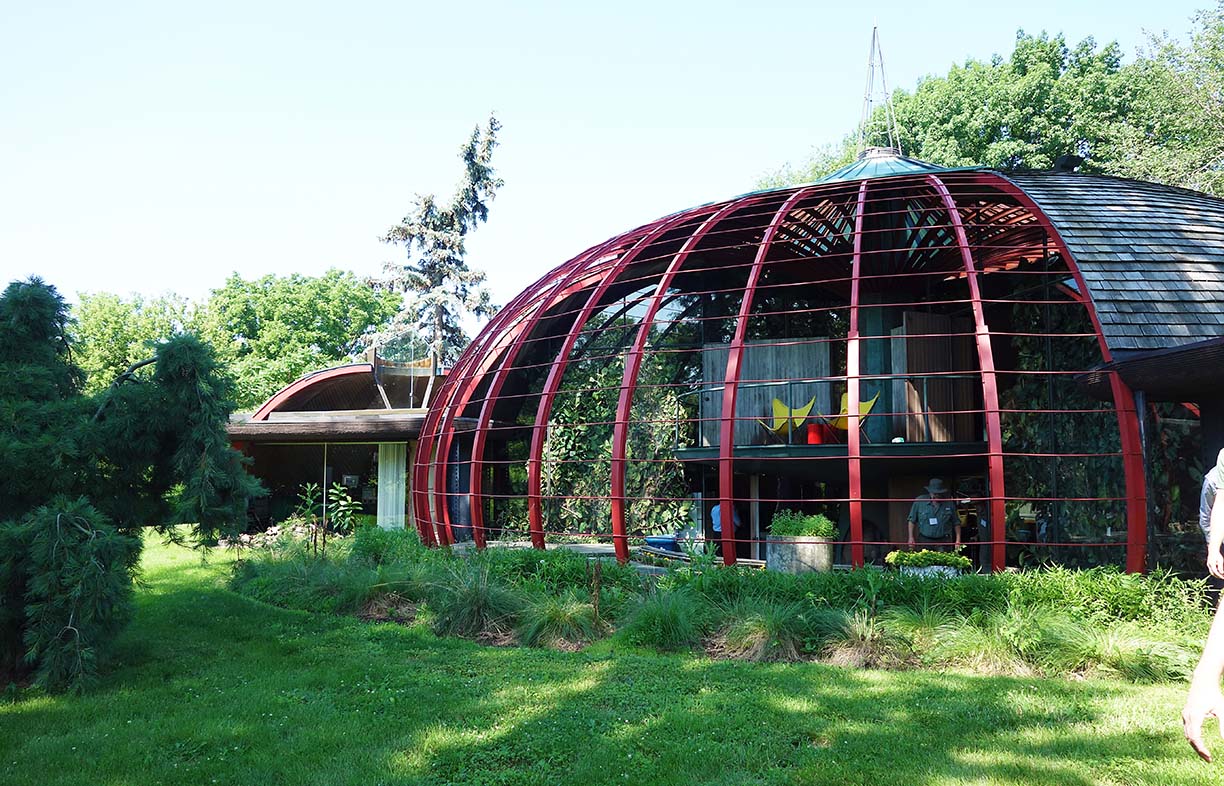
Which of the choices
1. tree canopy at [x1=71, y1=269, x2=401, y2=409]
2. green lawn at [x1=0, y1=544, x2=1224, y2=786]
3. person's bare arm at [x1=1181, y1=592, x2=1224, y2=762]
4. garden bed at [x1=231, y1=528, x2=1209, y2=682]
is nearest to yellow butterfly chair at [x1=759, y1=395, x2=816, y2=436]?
garden bed at [x1=231, y1=528, x2=1209, y2=682]

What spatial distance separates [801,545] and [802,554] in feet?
0.36

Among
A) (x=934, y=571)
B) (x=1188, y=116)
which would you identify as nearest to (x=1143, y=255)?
(x=934, y=571)

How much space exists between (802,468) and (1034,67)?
2229 cm

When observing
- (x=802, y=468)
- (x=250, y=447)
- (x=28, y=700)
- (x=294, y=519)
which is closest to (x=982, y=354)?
(x=802, y=468)

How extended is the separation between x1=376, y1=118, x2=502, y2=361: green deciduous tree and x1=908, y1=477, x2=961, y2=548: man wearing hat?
2248cm

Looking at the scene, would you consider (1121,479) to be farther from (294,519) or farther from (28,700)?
(294,519)

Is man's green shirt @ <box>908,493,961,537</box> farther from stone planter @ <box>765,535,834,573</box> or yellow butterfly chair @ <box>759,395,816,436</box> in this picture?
yellow butterfly chair @ <box>759,395,816,436</box>

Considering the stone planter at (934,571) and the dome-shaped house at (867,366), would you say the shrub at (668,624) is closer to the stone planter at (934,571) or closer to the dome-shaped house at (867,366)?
the dome-shaped house at (867,366)

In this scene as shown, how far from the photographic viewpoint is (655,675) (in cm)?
710

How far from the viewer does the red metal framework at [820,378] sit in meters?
10.2

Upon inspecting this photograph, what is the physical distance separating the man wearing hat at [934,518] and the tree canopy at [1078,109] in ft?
50.5

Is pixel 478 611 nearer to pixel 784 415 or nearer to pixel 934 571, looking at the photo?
pixel 934 571

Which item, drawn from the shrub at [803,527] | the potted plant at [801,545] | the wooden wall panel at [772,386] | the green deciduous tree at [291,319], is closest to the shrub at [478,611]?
the potted plant at [801,545]

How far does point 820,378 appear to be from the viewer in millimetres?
10391
